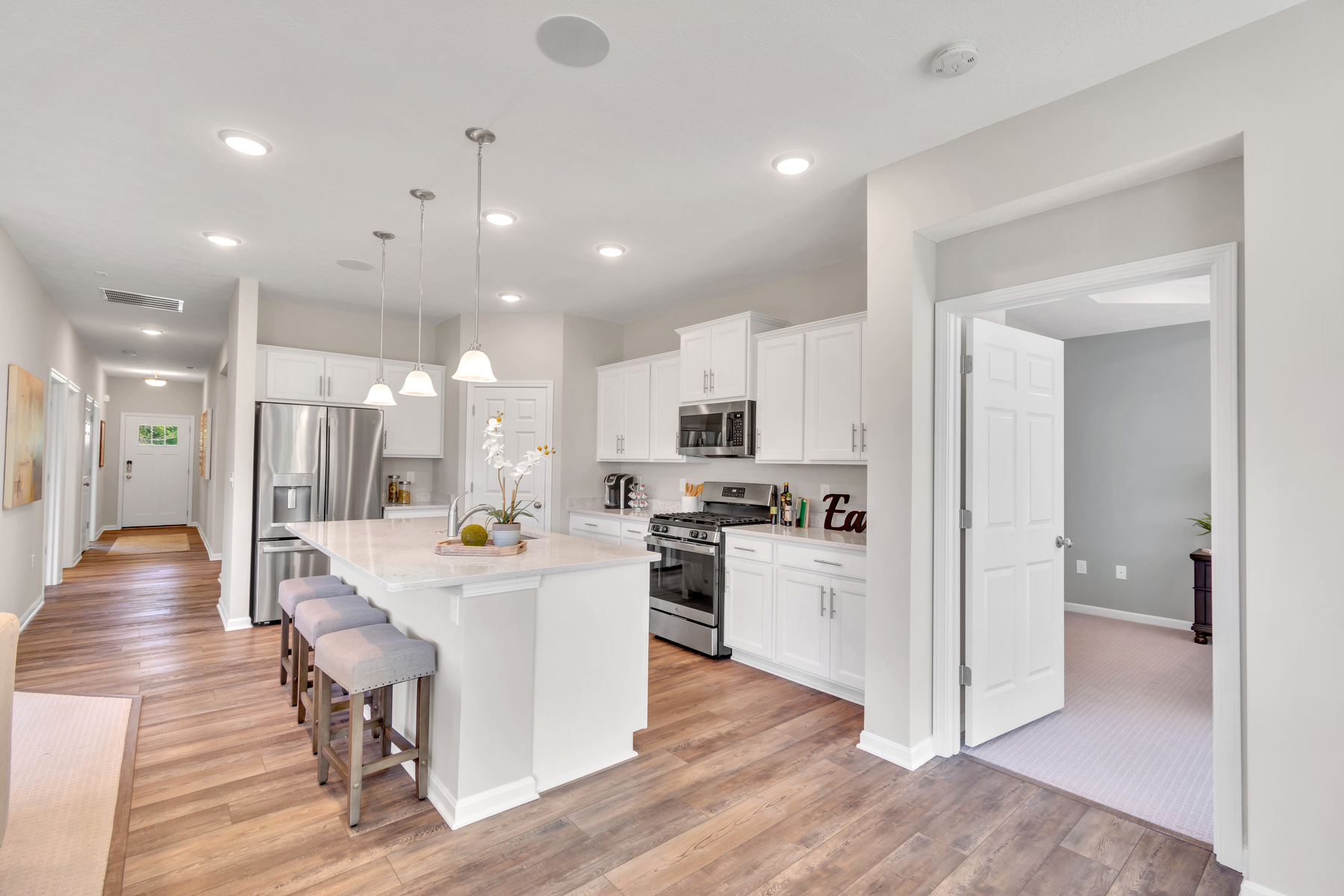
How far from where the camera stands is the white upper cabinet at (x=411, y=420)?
5.77 m

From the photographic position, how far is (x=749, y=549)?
404cm

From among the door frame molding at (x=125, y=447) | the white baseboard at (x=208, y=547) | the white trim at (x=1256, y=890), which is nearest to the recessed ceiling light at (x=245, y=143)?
the white trim at (x=1256, y=890)

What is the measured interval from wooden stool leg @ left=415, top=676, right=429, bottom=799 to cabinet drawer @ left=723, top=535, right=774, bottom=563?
2114 mm

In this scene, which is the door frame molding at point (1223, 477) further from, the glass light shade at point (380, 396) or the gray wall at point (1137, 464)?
the gray wall at point (1137, 464)

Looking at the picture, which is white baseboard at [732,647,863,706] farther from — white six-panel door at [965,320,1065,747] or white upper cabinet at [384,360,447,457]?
white upper cabinet at [384,360,447,457]

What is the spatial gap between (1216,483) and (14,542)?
6.61 meters

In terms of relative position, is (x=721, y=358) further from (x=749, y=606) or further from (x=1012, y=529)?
(x=1012, y=529)

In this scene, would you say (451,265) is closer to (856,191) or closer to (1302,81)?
(856,191)

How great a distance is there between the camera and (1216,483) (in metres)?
2.08

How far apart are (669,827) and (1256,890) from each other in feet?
5.70

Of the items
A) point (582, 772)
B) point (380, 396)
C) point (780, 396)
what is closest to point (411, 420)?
point (380, 396)

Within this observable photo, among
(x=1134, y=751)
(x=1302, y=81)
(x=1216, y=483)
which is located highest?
(x=1302, y=81)

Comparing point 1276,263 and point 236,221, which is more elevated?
point 236,221

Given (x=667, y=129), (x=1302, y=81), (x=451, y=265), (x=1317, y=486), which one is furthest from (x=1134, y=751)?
(x=451, y=265)
